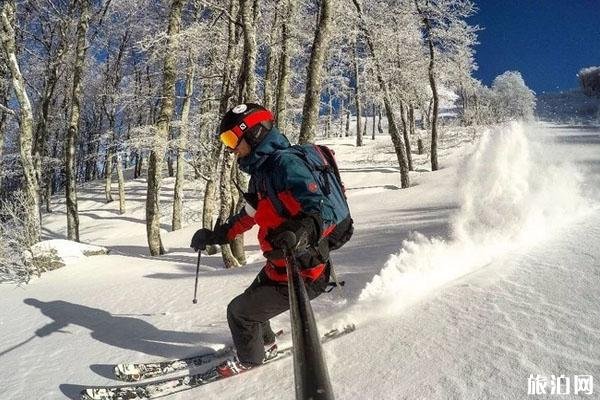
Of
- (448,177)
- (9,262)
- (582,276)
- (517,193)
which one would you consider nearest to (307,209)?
(582,276)

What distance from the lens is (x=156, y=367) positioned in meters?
3.37

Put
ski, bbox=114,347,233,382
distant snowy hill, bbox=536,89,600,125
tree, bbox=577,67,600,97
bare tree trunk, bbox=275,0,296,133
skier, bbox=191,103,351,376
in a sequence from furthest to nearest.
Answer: tree, bbox=577,67,600,97
distant snowy hill, bbox=536,89,600,125
bare tree trunk, bbox=275,0,296,133
ski, bbox=114,347,233,382
skier, bbox=191,103,351,376

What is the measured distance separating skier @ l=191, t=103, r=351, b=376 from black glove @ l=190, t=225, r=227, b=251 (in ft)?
1.32

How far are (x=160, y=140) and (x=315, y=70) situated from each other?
4.21m

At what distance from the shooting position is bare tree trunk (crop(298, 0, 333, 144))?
27.2 ft

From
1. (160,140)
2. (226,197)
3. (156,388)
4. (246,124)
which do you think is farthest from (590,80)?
(156,388)

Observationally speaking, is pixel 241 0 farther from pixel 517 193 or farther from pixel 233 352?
pixel 233 352

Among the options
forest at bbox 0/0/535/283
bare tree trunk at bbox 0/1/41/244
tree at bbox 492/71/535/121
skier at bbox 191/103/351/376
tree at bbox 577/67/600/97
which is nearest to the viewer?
skier at bbox 191/103/351/376

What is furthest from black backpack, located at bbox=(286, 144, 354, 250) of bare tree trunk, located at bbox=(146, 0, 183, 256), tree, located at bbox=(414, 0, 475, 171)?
tree, located at bbox=(414, 0, 475, 171)

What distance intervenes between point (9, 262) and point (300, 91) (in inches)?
1047

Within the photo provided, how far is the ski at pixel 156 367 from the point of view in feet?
10.8

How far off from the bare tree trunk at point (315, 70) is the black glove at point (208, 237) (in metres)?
5.10

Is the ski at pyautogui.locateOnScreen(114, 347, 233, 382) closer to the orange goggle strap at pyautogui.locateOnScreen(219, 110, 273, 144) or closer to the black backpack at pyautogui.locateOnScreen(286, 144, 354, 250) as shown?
Answer: the black backpack at pyautogui.locateOnScreen(286, 144, 354, 250)

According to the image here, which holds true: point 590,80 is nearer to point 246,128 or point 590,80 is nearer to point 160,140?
point 160,140
